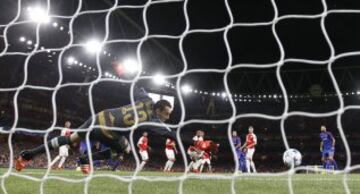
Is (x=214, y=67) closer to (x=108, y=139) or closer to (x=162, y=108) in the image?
(x=108, y=139)

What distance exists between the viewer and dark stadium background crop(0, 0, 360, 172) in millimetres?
19578

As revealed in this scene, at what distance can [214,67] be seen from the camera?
26.1 m

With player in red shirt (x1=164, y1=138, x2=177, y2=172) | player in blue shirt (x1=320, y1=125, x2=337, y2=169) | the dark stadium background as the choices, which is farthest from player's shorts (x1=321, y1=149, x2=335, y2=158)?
the dark stadium background

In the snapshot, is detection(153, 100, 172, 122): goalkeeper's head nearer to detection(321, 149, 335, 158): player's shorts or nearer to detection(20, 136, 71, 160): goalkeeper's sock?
detection(20, 136, 71, 160): goalkeeper's sock

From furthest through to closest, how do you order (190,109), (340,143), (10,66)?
(190,109) < (340,143) < (10,66)

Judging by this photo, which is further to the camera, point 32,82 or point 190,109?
point 190,109

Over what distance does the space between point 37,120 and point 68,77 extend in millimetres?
2983

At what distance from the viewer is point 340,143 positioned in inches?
1109

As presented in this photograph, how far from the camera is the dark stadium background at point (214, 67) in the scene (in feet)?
64.2

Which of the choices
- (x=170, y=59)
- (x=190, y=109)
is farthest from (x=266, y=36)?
(x=190, y=109)

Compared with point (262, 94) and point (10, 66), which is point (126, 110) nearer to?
point (10, 66)

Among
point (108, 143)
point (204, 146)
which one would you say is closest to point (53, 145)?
point (108, 143)

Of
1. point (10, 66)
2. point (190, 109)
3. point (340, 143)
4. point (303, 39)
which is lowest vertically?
point (340, 143)

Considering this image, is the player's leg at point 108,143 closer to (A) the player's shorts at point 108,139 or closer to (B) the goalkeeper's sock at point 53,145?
(A) the player's shorts at point 108,139
